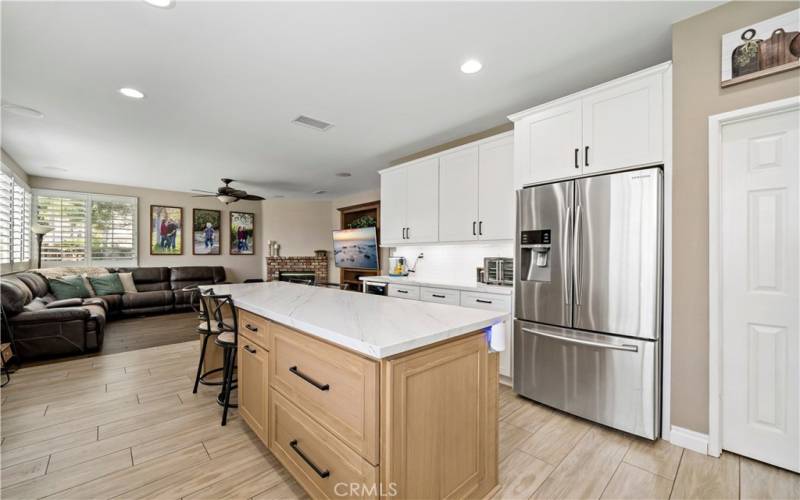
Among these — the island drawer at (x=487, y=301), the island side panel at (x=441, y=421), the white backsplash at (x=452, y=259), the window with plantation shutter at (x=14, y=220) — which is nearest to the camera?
the island side panel at (x=441, y=421)

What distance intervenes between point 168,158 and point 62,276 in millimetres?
2966

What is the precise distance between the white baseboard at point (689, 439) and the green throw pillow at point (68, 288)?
7.60 metres

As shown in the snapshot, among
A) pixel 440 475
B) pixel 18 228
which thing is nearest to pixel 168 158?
pixel 18 228

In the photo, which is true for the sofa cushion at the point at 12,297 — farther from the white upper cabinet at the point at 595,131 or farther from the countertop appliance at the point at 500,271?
the white upper cabinet at the point at 595,131

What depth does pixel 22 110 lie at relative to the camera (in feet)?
10.3

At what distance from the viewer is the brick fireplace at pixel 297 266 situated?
824 cm

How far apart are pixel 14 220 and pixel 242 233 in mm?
3798

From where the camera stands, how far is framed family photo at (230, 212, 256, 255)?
26.5ft

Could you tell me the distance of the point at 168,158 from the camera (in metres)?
4.79

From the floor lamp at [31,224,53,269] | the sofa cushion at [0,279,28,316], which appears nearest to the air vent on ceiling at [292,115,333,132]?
the sofa cushion at [0,279,28,316]

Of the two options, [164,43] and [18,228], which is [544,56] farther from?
[18,228]

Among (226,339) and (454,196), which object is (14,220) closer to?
(226,339)

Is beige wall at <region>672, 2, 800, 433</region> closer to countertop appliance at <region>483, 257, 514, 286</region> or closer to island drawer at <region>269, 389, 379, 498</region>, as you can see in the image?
countertop appliance at <region>483, 257, 514, 286</region>

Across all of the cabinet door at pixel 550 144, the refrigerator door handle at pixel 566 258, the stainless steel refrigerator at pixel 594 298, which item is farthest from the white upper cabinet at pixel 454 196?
the refrigerator door handle at pixel 566 258
